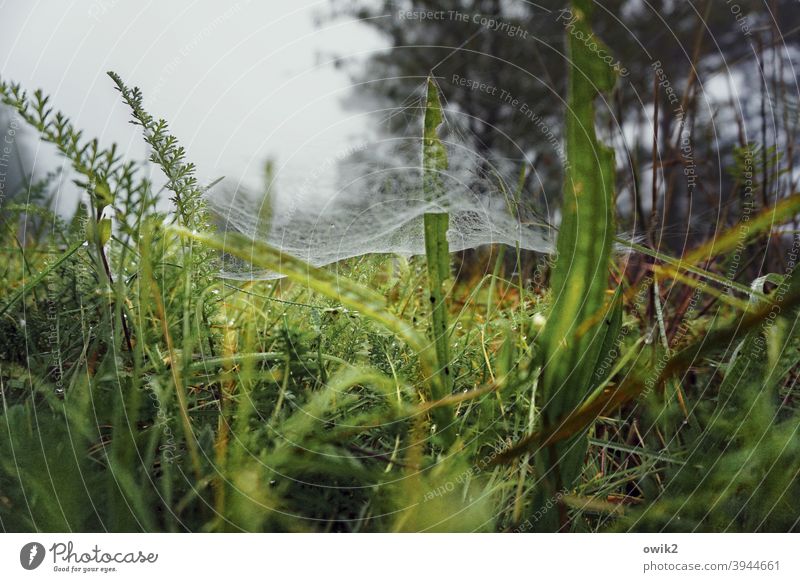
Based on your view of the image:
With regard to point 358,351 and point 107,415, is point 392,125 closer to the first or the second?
point 358,351

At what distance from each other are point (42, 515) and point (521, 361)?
57 cm

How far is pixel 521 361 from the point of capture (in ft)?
2.62
